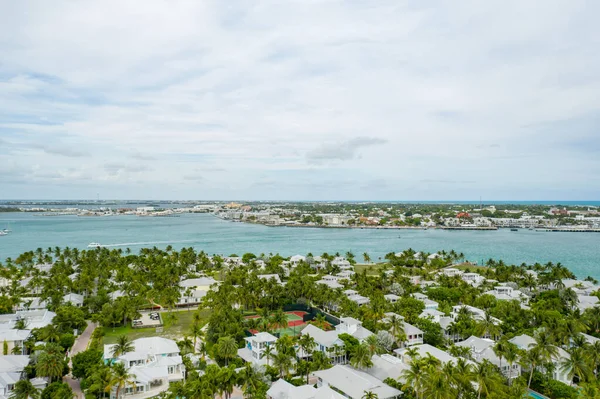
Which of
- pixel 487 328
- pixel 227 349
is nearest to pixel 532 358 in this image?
pixel 487 328

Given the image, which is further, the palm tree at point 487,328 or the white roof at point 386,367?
the palm tree at point 487,328

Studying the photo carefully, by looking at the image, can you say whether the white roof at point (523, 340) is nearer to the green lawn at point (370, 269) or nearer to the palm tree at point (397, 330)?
the palm tree at point (397, 330)

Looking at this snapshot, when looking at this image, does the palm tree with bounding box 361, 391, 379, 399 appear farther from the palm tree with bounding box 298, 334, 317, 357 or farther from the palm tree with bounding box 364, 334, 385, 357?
the palm tree with bounding box 298, 334, 317, 357

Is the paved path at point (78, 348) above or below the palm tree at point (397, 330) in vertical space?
below

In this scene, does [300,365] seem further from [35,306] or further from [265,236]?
[265,236]

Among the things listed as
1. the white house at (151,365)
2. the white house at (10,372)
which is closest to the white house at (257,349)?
the white house at (151,365)

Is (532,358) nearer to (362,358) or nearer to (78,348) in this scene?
(362,358)
